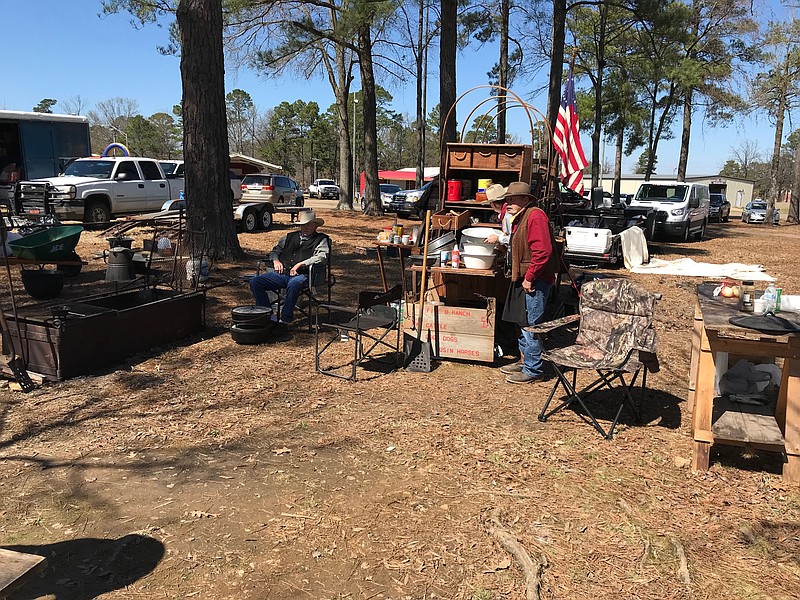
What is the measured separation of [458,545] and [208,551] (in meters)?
1.18

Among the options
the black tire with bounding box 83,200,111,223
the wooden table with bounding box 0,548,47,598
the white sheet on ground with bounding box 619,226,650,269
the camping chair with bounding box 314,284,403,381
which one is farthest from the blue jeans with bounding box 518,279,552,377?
the black tire with bounding box 83,200,111,223

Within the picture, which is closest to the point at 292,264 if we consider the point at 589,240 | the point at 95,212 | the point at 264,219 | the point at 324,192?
the point at 589,240

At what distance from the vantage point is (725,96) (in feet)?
98.1

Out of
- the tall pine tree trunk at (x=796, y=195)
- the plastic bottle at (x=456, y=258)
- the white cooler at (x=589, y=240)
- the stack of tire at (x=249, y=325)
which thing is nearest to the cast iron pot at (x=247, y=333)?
the stack of tire at (x=249, y=325)

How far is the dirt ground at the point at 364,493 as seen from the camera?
2.87m

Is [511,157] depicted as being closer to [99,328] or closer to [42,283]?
[99,328]

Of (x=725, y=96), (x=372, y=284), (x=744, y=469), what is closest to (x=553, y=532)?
(x=744, y=469)

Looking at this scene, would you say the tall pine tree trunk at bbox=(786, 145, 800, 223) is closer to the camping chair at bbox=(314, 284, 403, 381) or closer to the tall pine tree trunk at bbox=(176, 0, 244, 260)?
the tall pine tree trunk at bbox=(176, 0, 244, 260)

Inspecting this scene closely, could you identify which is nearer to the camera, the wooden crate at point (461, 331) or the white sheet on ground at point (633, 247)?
the wooden crate at point (461, 331)

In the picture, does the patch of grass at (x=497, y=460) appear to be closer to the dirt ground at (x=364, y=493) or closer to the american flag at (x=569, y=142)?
the dirt ground at (x=364, y=493)

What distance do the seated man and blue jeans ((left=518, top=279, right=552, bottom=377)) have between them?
236 centimetres

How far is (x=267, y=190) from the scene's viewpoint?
22531mm

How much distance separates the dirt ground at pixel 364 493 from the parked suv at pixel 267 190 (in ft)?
55.0

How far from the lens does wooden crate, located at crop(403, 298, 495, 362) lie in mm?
5941
